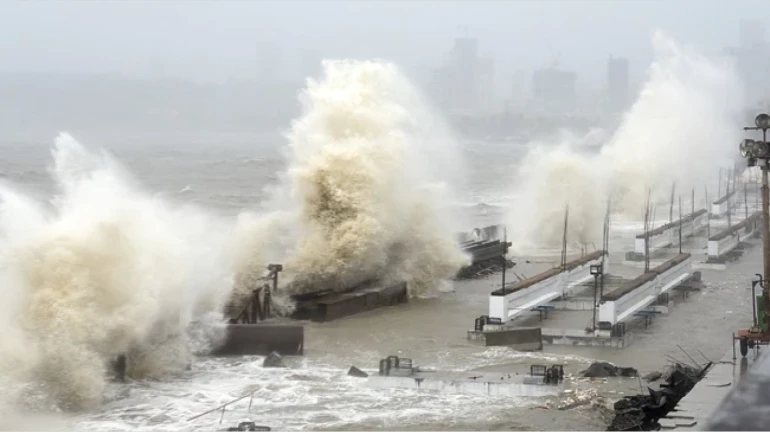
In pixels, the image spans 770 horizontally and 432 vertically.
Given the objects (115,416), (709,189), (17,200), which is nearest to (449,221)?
(17,200)

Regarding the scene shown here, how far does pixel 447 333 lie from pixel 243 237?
6.83 meters

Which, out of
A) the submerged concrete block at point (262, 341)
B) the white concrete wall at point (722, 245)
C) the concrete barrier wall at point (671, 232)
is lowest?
the submerged concrete block at point (262, 341)

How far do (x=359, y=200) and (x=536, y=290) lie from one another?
519cm

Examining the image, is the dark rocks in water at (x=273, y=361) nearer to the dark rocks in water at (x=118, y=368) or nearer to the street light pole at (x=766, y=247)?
the dark rocks in water at (x=118, y=368)

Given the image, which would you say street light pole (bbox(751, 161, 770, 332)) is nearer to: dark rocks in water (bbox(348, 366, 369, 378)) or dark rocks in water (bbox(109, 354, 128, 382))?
dark rocks in water (bbox(348, 366, 369, 378))

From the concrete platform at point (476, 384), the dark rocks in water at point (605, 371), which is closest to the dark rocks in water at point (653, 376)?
the dark rocks in water at point (605, 371)

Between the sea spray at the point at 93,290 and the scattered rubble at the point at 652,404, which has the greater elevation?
the sea spray at the point at 93,290

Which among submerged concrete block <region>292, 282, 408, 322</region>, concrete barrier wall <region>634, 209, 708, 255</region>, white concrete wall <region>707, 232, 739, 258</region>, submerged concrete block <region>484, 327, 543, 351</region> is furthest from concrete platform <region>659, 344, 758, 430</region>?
concrete barrier wall <region>634, 209, 708, 255</region>

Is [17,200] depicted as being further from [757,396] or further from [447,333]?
[757,396]

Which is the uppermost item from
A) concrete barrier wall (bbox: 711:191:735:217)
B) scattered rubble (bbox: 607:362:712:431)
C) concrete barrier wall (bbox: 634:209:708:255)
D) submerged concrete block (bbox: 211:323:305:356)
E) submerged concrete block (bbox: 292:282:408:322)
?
concrete barrier wall (bbox: 711:191:735:217)

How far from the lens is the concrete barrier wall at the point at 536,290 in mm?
20156

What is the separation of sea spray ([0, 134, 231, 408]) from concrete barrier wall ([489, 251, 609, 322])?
4975mm

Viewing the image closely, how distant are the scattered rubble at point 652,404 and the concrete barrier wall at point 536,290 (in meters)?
5.23

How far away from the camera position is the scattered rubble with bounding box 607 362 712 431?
13515 mm
